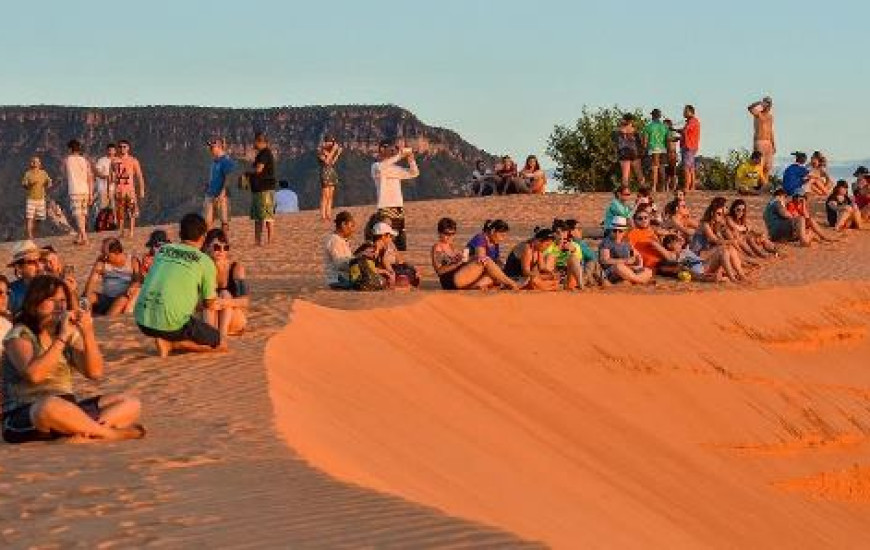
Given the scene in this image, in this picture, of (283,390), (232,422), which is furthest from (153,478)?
(283,390)

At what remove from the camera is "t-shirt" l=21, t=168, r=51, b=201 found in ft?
100

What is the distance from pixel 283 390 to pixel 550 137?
43.7 metres

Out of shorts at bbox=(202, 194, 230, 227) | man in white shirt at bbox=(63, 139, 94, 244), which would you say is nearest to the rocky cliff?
man in white shirt at bbox=(63, 139, 94, 244)

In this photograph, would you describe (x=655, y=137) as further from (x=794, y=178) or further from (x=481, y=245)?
(x=481, y=245)

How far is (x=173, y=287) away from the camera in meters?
15.8

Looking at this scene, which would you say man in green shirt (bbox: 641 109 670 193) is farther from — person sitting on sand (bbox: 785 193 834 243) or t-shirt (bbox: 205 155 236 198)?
t-shirt (bbox: 205 155 236 198)

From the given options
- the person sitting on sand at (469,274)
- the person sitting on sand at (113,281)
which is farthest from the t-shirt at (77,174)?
the person sitting on sand at (113,281)

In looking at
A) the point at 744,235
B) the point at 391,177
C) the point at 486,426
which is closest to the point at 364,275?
the point at 391,177

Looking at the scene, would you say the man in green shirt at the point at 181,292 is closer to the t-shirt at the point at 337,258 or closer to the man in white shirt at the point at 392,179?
the t-shirt at the point at 337,258

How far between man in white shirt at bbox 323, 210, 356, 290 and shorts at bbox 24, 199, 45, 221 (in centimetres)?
937

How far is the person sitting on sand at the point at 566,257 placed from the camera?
24359 millimetres

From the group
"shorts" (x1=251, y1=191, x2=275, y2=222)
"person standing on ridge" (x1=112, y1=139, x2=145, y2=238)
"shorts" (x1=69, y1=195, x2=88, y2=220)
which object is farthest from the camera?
"shorts" (x1=69, y1=195, x2=88, y2=220)

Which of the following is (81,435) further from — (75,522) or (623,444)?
(623,444)

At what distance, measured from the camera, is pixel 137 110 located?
10181 centimetres
